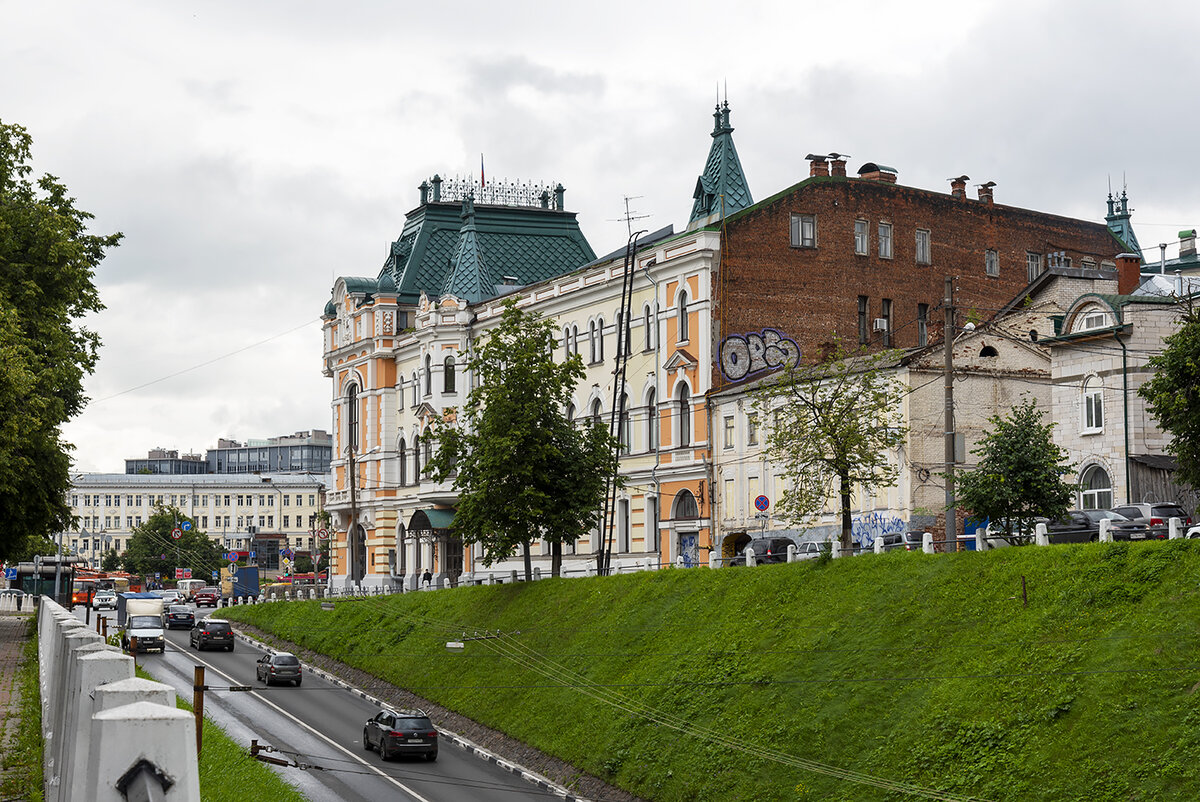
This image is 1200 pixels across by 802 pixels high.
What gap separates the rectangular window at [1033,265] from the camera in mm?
73688

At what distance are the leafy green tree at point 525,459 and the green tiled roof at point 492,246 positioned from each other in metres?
26.8

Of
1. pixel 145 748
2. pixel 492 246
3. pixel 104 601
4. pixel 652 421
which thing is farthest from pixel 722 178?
pixel 145 748

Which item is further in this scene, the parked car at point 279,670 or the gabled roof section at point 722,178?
the gabled roof section at point 722,178

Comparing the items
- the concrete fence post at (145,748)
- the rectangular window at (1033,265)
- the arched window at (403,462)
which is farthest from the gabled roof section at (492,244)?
the concrete fence post at (145,748)

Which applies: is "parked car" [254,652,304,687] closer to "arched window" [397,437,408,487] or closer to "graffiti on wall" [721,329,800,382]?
"graffiti on wall" [721,329,800,382]

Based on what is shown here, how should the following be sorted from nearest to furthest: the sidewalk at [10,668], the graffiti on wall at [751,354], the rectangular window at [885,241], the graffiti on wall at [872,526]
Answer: the sidewalk at [10,668], the graffiti on wall at [872,526], the graffiti on wall at [751,354], the rectangular window at [885,241]

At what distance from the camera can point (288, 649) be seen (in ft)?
235

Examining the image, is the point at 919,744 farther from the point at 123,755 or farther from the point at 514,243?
the point at 514,243

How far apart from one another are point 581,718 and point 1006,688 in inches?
630

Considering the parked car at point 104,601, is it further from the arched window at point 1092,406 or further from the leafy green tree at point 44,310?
the arched window at point 1092,406

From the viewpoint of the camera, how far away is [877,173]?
2773 inches

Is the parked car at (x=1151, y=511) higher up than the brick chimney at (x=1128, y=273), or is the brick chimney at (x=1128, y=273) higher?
the brick chimney at (x=1128, y=273)

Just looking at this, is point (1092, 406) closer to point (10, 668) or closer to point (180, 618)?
point (10, 668)

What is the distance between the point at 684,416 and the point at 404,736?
26.4 m
